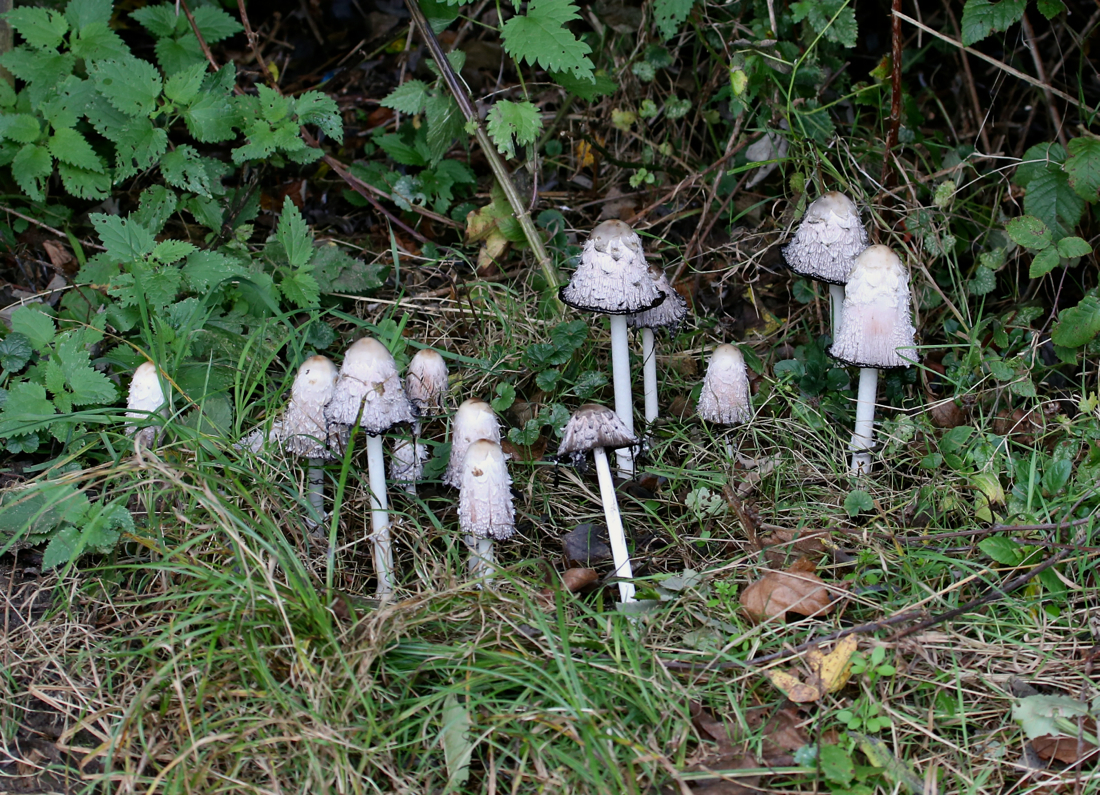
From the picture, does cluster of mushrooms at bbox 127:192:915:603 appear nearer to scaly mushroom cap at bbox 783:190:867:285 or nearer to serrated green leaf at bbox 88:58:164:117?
scaly mushroom cap at bbox 783:190:867:285

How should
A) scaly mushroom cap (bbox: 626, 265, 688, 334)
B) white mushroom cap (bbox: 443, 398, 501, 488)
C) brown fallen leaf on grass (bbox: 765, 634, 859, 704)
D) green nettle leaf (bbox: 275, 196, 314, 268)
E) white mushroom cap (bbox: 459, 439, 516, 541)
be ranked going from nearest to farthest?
brown fallen leaf on grass (bbox: 765, 634, 859, 704), white mushroom cap (bbox: 459, 439, 516, 541), white mushroom cap (bbox: 443, 398, 501, 488), scaly mushroom cap (bbox: 626, 265, 688, 334), green nettle leaf (bbox: 275, 196, 314, 268)

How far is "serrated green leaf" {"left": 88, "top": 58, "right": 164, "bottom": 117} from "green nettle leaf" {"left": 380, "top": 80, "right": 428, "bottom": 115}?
2.51 ft

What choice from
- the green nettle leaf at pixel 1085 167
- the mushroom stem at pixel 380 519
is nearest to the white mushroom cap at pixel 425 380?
the mushroom stem at pixel 380 519

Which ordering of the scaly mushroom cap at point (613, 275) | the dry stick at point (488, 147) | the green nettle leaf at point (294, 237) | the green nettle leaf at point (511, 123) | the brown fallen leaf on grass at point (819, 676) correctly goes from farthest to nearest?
the dry stick at point (488, 147) < the green nettle leaf at point (294, 237) < the green nettle leaf at point (511, 123) < the scaly mushroom cap at point (613, 275) < the brown fallen leaf on grass at point (819, 676)

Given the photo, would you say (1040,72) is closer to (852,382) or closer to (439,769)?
(852,382)

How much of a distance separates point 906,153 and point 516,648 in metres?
2.49

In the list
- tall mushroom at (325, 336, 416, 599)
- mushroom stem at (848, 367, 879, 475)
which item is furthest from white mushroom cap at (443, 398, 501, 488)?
mushroom stem at (848, 367, 879, 475)

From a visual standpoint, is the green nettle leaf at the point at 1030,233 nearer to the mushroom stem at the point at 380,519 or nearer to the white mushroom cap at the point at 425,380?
the white mushroom cap at the point at 425,380

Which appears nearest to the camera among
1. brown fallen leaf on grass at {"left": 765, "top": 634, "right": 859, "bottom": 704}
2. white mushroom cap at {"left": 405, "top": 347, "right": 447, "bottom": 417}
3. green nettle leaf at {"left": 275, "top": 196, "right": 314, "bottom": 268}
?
brown fallen leaf on grass at {"left": 765, "top": 634, "right": 859, "bottom": 704}

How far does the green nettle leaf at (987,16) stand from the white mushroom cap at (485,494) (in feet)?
6.37

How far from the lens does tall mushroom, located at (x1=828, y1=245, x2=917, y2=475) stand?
2.45 meters

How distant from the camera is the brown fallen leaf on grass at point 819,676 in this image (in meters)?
2.01

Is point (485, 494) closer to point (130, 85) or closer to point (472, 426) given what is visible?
point (472, 426)

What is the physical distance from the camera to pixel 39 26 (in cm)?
334
